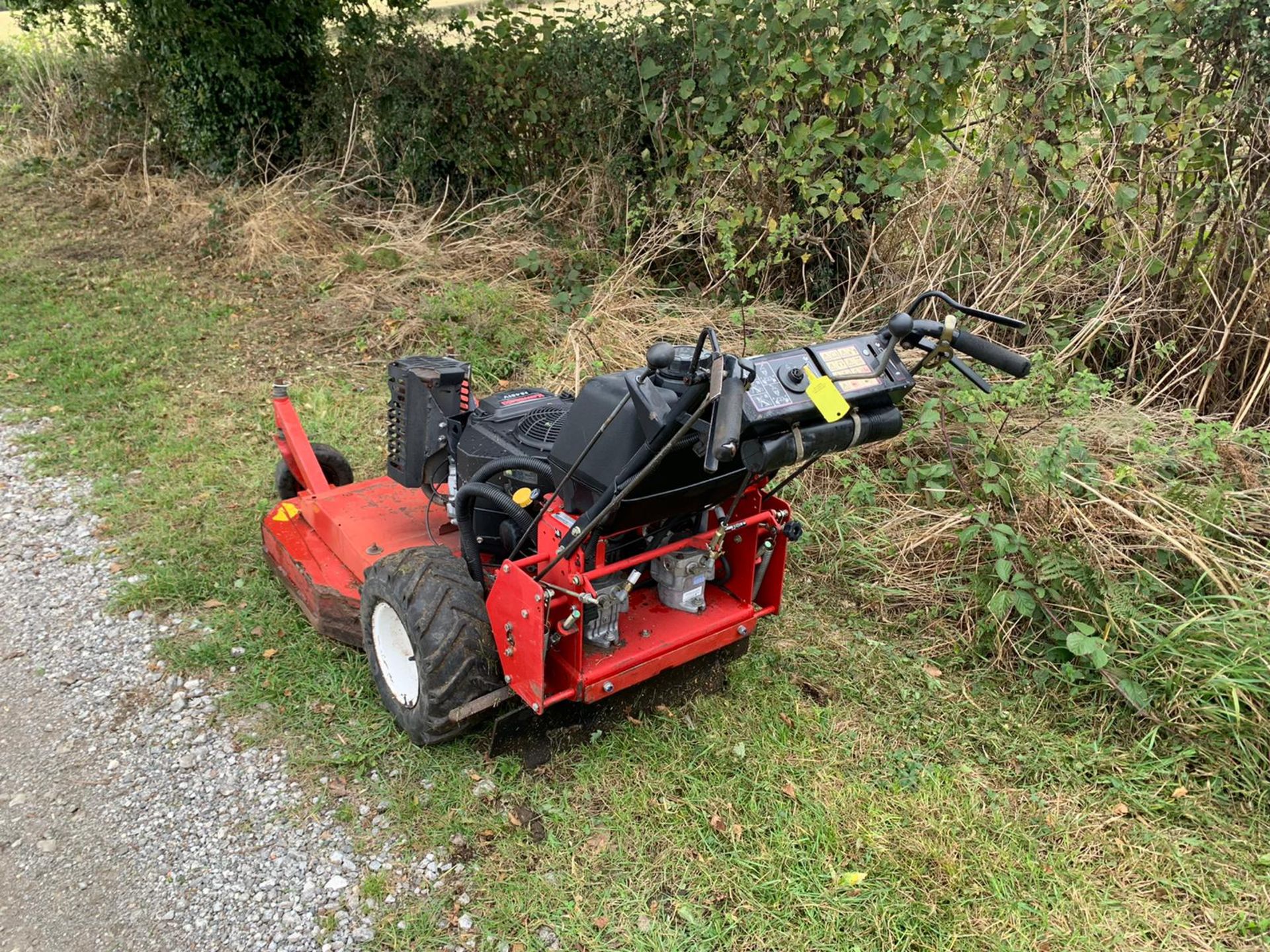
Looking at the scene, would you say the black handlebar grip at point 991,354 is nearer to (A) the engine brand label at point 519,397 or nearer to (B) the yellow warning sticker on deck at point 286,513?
(A) the engine brand label at point 519,397

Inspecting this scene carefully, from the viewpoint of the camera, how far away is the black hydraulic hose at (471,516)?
295cm

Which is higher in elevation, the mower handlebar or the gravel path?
the mower handlebar

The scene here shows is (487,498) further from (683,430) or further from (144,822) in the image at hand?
(144,822)

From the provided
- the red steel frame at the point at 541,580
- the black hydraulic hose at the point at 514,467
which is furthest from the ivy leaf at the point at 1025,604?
the black hydraulic hose at the point at 514,467

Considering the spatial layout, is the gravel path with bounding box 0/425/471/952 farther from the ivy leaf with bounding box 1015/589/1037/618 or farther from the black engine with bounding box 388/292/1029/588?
the ivy leaf with bounding box 1015/589/1037/618

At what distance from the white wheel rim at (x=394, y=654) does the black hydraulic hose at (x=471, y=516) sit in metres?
0.35

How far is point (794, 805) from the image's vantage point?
2.95 meters

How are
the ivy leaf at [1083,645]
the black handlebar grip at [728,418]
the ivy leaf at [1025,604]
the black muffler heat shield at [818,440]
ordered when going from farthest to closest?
the ivy leaf at [1025,604] < the ivy leaf at [1083,645] < the black muffler heat shield at [818,440] < the black handlebar grip at [728,418]

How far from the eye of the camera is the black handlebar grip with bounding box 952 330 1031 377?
7.39ft

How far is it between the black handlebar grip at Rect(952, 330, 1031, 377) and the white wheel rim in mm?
2043

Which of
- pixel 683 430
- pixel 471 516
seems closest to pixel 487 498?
pixel 471 516

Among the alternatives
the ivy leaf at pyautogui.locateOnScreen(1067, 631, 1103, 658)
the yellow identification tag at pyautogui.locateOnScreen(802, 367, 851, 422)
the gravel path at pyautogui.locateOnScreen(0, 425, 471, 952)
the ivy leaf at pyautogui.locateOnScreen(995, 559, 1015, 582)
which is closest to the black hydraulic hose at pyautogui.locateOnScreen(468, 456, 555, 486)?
the yellow identification tag at pyautogui.locateOnScreen(802, 367, 851, 422)

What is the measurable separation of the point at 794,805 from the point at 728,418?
1.60 metres

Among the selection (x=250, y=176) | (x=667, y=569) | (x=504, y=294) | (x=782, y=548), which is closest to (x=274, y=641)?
(x=667, y=569)
